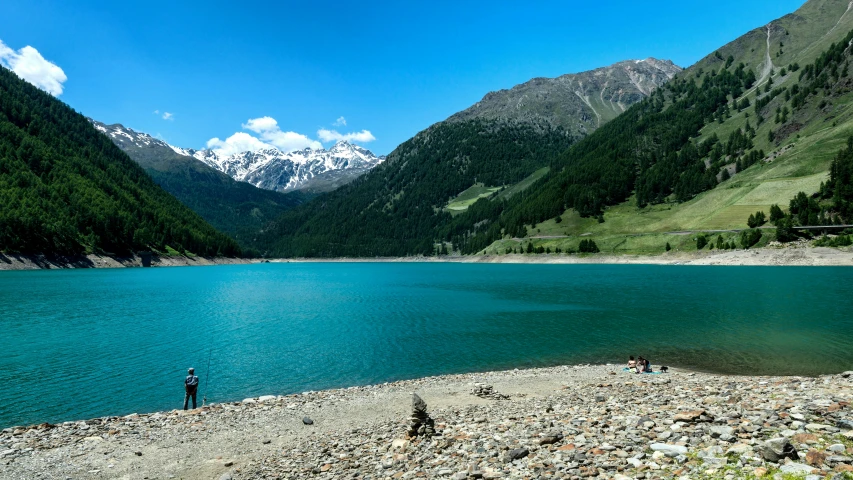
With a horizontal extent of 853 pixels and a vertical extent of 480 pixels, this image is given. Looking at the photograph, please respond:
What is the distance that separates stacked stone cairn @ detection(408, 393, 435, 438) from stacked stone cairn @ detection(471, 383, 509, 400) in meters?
8.05

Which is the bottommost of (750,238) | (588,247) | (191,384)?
(191,384)

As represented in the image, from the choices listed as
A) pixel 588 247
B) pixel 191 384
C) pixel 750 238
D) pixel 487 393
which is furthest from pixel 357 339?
pixel 588 247

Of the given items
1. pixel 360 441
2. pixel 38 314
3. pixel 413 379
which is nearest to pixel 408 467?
pixel 360 441

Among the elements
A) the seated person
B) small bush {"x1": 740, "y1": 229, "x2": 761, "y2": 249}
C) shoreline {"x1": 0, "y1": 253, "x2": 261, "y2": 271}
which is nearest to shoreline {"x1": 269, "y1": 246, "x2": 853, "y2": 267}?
small bush {"x1": 740, "y1": 229, "x2": 761, "y2": 249}

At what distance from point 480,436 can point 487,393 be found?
9707mm

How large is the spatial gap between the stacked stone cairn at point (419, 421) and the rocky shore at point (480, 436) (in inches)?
2.1

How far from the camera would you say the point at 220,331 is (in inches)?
1848

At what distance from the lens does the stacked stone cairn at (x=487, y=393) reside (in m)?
23.1

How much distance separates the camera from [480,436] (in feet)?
46.6

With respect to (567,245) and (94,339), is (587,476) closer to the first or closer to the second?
(94,339)

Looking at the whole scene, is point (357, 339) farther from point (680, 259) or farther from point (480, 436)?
point (680, 259)

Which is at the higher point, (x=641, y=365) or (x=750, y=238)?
(x=750, y=238)

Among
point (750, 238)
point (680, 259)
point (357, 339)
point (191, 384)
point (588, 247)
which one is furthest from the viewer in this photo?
point (588, 247)

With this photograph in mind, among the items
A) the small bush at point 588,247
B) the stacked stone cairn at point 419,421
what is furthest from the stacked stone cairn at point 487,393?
the small bush at point 588,247
